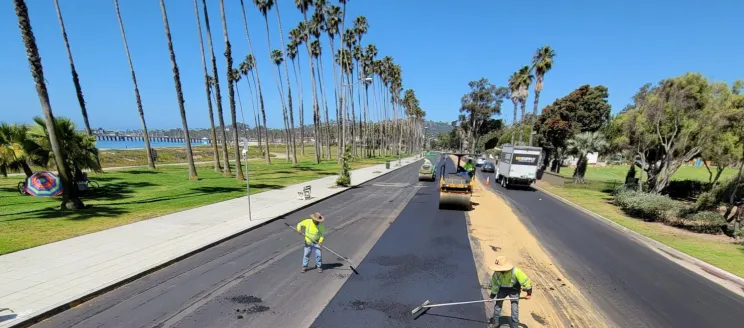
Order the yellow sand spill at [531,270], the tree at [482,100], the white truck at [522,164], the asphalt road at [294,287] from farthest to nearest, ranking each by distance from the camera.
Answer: the tree at [482,100] → the white truck at [522,164] → the yellow sand spill at [531,270] → the asphalt road at [294,287]

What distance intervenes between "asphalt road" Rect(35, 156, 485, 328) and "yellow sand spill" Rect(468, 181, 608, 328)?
2.01 feet

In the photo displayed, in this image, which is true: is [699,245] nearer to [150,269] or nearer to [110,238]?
[150,269]

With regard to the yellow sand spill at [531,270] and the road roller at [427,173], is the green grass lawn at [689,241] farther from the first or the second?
the road roller at [427,173]

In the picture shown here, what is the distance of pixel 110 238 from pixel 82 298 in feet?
13.4

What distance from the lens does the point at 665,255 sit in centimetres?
1058

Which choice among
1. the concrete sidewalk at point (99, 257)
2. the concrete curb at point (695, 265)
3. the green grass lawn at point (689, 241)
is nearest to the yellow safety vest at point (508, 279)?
the concrete curb at point (695, 265)

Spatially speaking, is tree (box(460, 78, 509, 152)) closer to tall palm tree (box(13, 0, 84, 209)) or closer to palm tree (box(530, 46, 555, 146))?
palm tree (box(530, 46, 555, 146))

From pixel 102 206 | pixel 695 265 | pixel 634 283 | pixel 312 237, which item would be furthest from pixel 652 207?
pixel 102 206

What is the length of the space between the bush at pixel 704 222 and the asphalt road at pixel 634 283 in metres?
3.72

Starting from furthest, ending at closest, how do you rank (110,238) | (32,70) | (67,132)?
(67,132)
(32,70)
(110,238)

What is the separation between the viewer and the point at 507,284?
573 cm

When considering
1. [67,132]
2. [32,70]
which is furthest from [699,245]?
[67,132]

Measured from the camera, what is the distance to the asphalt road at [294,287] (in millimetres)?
5785

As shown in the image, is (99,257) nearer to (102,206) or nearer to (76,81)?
(102,206)
